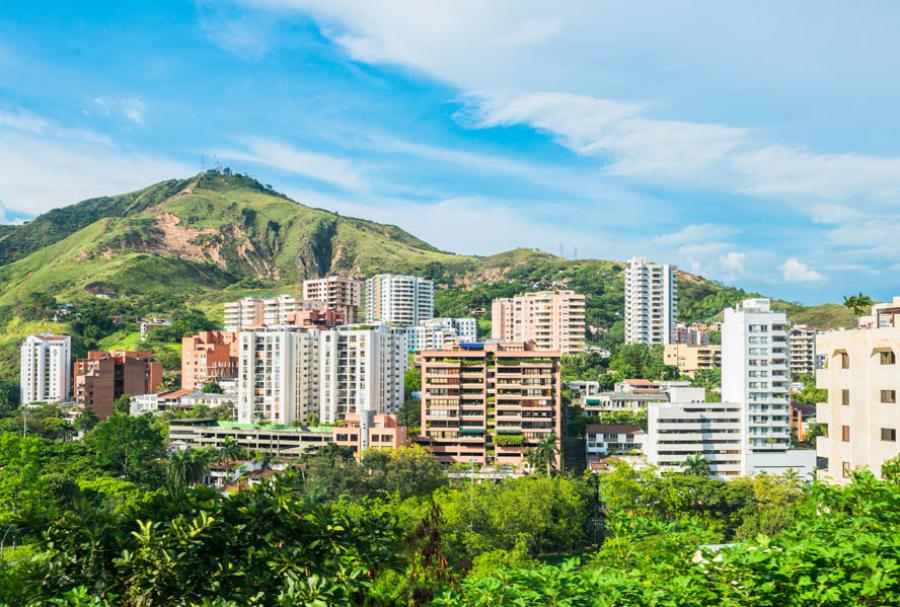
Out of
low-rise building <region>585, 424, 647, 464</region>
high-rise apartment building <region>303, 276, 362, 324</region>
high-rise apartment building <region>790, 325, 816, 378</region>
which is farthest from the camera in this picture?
high-rise apartment building <region>303, 276, 362, 324</region>

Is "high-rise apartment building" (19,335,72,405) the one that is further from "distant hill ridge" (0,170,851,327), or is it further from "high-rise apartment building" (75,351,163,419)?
"distant hill ridge" (0,170,851,327)

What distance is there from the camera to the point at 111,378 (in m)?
57.7

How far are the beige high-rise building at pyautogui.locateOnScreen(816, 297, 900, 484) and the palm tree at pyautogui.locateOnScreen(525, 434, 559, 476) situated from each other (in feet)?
80.2

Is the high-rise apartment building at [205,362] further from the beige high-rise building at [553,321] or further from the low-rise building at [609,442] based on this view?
the low-rise building at [609,442]

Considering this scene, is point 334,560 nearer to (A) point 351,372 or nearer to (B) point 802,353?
(A) point 351,372

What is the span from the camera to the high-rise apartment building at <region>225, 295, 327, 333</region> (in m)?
80.8

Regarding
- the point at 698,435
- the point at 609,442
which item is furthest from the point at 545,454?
the point at 698,435

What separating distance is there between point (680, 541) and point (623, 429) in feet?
127

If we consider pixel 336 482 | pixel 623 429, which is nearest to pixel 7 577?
pixel 336 482

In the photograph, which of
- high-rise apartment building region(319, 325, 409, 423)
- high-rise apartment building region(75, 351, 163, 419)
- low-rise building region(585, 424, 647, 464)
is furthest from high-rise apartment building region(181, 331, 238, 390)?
low-rise building region(585, 424, 647, 464)

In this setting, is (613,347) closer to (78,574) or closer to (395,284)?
(395,284)

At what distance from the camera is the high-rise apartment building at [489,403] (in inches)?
1711

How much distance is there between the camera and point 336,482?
30.0 meters

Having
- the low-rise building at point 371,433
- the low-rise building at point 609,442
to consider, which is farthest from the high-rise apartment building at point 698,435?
the low-rise building at point 371,433
